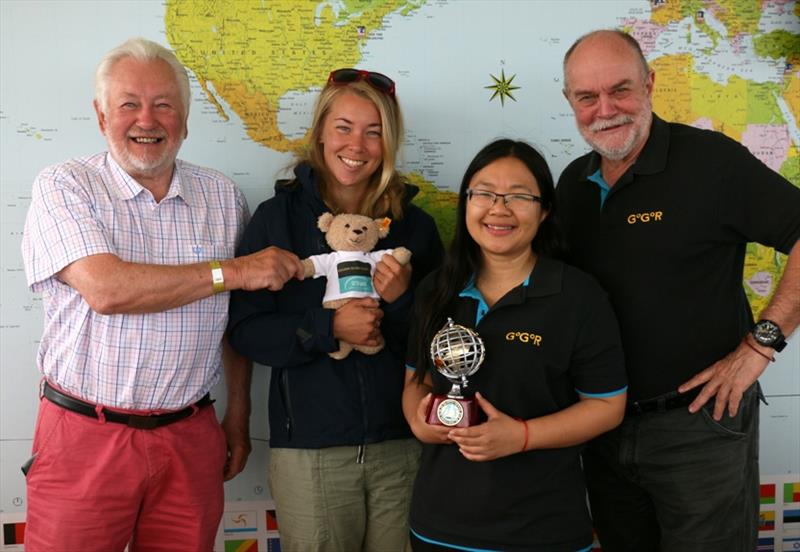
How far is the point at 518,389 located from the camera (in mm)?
2021

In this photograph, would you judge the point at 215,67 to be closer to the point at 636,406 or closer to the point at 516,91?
the point at 516,91

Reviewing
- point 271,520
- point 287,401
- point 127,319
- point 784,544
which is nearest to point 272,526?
point 271,520

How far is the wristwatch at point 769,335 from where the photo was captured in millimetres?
2248

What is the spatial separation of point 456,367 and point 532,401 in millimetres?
264

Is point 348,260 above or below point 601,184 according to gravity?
below

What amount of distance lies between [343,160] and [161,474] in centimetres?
124

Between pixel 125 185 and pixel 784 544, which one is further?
pixel 784 544

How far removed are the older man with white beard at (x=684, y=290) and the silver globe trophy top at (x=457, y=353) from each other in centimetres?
58

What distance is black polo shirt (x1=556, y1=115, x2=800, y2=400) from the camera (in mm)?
2297

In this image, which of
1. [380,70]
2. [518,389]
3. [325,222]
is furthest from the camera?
[380,70]

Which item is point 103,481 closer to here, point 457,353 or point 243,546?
point 243,546

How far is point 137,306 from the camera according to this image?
227cm

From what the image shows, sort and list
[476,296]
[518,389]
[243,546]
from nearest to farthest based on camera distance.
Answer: [518,389]
[476,296]
[243,546]

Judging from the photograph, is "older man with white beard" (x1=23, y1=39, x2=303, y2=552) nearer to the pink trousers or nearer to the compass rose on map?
the pink trousers
